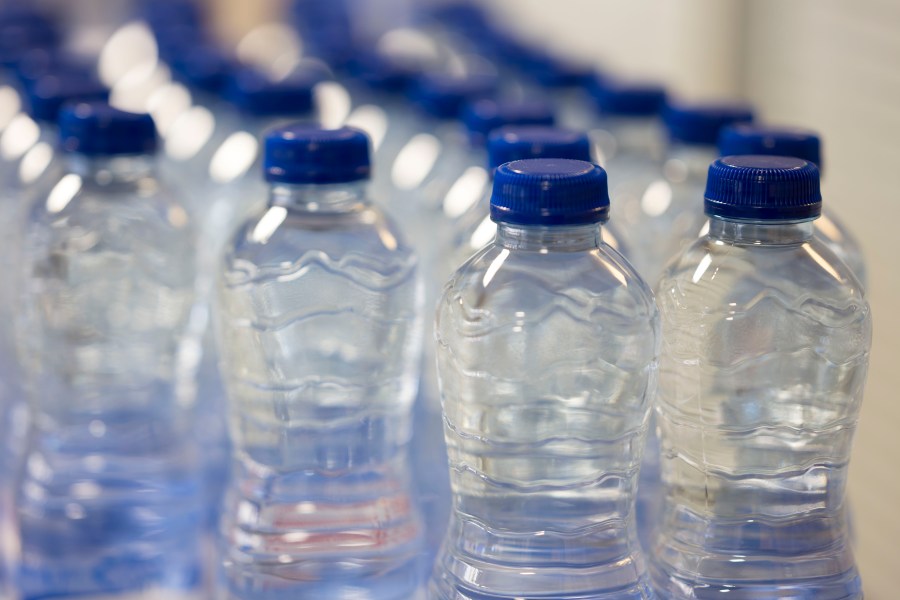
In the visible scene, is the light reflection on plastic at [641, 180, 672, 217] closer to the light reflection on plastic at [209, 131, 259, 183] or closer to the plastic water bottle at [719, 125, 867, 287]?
the plastic water bottle at [719, 125, 867, 287]

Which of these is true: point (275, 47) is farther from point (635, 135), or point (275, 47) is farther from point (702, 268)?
point (702, 268)

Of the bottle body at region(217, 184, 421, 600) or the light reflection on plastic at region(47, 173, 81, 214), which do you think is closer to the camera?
the bottle body at region(217, 184, 421, 600)

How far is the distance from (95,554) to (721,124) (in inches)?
31.5

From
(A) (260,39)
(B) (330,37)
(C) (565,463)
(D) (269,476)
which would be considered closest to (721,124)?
(C) (565,463)

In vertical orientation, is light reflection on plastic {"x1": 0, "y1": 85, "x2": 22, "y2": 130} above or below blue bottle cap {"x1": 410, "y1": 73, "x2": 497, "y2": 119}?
below

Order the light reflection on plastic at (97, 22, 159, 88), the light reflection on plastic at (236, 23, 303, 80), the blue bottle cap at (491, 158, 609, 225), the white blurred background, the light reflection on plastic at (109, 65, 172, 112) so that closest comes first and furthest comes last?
1. the blue bottle cap at (491, 158, 609, 225)
2. the white blurred background
3. the light reflection on plastic at (109, 65, 172, 112)
4. the light reflection on plastic at (236, 23, 303, 80)
5. the light reflection on plastic at (97, 22, 159, 88)

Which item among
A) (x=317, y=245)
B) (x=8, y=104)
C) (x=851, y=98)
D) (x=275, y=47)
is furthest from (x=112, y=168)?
(x=275, y=47)

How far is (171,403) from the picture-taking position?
1.43m

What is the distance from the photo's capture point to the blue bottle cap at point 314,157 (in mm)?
1101

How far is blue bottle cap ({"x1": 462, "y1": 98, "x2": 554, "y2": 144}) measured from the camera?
132 centimetres

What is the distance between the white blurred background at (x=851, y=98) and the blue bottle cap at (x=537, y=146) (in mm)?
520

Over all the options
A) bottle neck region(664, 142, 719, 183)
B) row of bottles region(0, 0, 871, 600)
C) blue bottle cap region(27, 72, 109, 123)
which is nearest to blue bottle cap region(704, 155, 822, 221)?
row of bottles region(0, 0, 871, 600)

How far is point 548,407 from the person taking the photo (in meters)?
1.03

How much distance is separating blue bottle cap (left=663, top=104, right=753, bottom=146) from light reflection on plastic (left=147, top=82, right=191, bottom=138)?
3.16 ft
